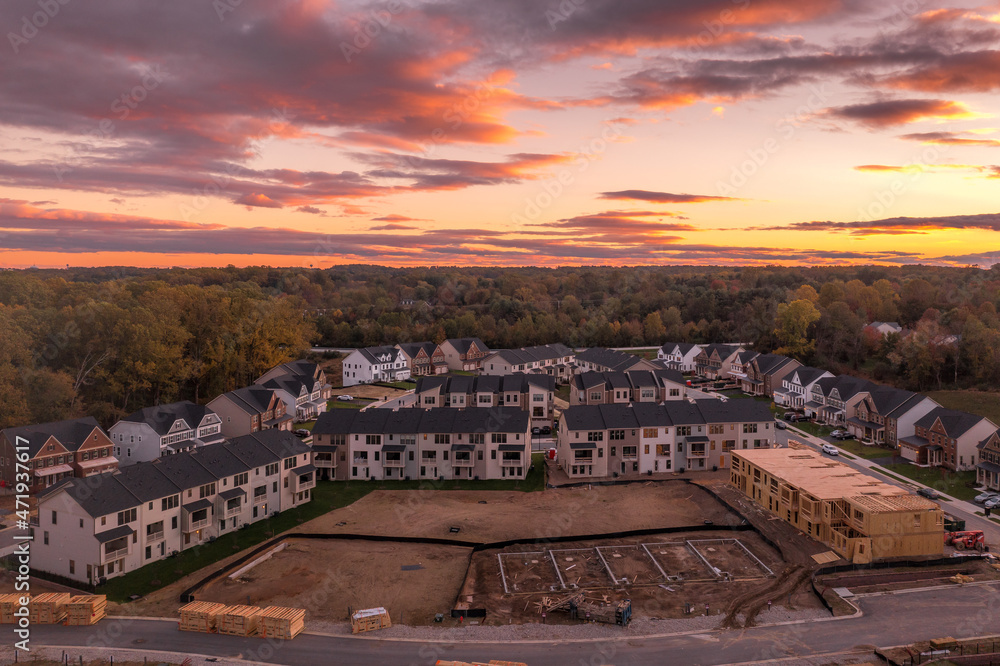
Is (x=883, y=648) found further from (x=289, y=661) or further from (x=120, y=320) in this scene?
(x=120, y=320)

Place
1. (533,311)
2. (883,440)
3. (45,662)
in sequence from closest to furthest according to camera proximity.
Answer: (45,662) < (883,440) < (533,311)

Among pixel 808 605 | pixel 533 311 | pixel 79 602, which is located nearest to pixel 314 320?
pixel 533 311

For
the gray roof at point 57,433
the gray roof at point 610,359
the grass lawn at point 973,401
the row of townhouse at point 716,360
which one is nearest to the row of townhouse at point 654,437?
the grass lawn at point 973,401

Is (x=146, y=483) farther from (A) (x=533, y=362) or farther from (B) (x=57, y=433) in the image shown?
(A) (x=533, y=362)

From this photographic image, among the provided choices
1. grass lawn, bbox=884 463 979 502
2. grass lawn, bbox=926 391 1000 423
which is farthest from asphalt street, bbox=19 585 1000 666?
grass lawn, bbox=926 391 1000 423

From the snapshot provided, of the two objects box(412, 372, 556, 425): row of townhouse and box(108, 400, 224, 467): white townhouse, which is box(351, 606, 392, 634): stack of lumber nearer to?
box(108, 400, 224, 467): white townhouse

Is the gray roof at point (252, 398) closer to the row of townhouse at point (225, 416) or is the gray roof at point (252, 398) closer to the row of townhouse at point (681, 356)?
the row of townhouse at point (225, 416)

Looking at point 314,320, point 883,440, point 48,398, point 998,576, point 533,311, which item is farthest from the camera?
point 533,311
